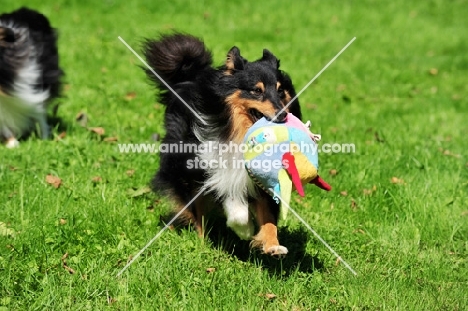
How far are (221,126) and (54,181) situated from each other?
1.88 metres

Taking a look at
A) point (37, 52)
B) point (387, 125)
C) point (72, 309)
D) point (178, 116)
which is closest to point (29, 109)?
point (37, 52)

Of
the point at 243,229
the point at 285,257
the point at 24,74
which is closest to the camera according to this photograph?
the point at 243,229

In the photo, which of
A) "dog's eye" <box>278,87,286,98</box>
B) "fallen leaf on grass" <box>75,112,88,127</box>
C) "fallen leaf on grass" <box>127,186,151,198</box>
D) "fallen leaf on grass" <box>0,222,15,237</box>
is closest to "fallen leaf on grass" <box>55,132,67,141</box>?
"fallen leaf on grass" <box>75,112,88,127</box>

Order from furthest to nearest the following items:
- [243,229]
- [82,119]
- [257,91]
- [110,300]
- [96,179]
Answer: [82,119] → [96,179] → [243,229] → [257,91] → [110,300]

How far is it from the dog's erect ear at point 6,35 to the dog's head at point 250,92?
316 cm

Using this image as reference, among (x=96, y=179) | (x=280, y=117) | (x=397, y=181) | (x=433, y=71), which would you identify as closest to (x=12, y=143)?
(x=96, y=179)

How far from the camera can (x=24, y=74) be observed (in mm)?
6598

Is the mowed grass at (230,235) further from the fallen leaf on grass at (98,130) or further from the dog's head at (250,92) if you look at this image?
the dog's head at (250,92)

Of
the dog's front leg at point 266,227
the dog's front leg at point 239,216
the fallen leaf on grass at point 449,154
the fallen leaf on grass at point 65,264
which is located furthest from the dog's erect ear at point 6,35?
the fallen leaf on grass at point 449,154

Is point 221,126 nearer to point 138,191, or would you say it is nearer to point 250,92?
point 250,92

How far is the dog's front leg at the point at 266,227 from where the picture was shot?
4.07 meters

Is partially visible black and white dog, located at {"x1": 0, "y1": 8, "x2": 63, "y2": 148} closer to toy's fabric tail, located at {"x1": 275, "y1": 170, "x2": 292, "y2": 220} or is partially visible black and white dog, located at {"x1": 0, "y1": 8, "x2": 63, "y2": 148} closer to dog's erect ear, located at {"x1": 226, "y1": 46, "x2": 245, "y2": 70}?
dog's erect ear, located at {"x1": 226, "y1": 46, "x2": 245, "y2": 70}

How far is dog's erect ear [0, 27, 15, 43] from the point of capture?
636 cm

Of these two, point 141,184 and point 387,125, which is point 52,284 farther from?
point 387,125
